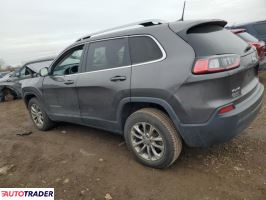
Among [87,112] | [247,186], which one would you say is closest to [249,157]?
[247,186]

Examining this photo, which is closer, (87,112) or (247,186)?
(247,186)

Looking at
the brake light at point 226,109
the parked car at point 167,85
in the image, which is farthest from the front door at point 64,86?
the brake light at point 226,109

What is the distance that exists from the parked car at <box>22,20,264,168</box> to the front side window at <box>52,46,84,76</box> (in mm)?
136

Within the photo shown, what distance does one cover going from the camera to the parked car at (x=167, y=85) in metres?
2.89

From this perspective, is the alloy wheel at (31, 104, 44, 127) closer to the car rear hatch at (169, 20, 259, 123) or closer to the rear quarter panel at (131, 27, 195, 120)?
the rear quarter panel at (131, 27, 195, 120)

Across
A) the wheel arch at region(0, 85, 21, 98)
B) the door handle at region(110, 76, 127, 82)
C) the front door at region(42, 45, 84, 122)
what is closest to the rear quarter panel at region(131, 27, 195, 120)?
the door handle at region(110, 76, 127, 82)

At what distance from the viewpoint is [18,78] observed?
34.3 feet

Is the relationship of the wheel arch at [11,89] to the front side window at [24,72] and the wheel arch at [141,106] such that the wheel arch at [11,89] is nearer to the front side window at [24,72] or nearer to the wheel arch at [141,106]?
the front side window at [24,72]

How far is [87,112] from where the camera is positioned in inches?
169

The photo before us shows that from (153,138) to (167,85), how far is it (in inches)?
29.9

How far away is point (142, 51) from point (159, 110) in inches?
30.8

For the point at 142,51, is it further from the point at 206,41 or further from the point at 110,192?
Answer: the point at 110,192

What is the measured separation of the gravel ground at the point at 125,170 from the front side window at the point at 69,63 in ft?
4.20

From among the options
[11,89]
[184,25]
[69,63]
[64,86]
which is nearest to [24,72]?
[11,89]
